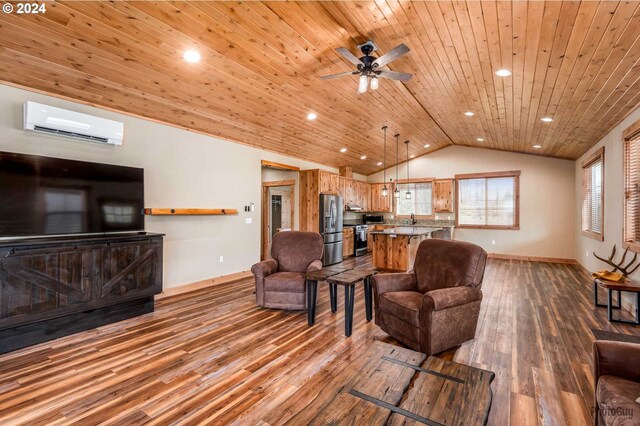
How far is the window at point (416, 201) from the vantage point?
9.48 m

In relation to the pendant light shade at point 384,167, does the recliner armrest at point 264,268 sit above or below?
below

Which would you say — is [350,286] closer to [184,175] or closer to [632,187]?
[184,175]

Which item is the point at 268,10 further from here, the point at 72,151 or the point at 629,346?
the point at 629,346

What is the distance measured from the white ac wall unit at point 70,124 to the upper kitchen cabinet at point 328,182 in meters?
4.36

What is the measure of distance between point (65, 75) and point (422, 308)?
173 inches

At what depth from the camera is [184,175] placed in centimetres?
488

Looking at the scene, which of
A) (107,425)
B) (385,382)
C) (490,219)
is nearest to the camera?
(385,382)

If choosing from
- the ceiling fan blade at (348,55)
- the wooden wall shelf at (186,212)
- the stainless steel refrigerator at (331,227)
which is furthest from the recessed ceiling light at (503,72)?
the wooden wall shelf at (186,212)

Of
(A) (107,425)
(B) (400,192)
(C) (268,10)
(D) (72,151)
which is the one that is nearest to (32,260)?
(D) (72,151)

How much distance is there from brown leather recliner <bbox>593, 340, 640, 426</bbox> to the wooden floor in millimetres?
608

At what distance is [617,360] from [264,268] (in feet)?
11.2

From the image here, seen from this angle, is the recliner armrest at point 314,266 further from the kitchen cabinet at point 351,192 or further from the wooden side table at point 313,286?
the kitchen cabinet at point 351,192

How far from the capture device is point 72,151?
11.9 feet

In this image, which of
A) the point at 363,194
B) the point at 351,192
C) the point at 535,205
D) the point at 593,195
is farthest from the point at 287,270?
the point at 535,205
